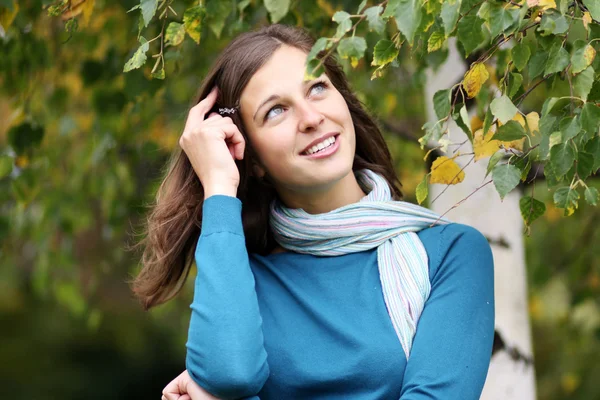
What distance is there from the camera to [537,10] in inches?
56.4

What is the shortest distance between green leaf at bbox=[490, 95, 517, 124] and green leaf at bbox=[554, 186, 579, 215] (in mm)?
160

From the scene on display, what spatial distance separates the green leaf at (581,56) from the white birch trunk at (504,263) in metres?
1.21

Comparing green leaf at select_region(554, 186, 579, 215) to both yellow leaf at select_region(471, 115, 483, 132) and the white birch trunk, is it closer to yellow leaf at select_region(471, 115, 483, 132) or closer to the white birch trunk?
yellow leaf at select_region(471, 115, 483, 132)

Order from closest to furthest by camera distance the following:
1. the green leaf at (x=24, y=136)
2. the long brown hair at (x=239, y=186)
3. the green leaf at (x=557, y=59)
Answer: the green leaf at (x=557, y=59), the long brown hair at (x=239, y=186), the green leaf at (x=24, y=136)

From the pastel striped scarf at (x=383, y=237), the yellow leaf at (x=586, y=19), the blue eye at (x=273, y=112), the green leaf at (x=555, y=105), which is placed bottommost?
the pastel striped scarf at (x=383, y=237)

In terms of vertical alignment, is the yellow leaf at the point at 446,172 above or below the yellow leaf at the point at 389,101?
above

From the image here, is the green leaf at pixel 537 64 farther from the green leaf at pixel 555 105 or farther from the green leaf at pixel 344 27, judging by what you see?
the green leaf at pixel 344 27

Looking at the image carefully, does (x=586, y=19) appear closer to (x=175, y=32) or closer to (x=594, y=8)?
(x=594, y=8)

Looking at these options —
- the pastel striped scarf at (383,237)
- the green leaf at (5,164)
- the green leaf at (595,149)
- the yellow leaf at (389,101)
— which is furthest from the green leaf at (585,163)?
the yellow leaf at (389,101)

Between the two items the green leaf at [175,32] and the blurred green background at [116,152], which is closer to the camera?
the green leaf at [175,32]

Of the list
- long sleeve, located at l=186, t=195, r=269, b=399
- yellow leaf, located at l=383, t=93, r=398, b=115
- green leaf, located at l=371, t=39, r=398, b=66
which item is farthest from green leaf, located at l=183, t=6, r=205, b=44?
yellow leaf, located at l=383, t=93, r=398, b=115

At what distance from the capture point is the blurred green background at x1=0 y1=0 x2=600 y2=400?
2670mm

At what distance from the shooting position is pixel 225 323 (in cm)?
172

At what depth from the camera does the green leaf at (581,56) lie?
1335 millimetres
